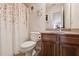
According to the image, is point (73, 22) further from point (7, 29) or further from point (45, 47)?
point (7, 29)

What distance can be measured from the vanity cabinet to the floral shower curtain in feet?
0.84

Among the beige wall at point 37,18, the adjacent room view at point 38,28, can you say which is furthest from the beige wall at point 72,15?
the beige wall at point 37,18

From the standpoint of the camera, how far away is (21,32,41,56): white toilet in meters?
1.52

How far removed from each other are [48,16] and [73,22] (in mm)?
284

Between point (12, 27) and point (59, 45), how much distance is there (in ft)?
1.87

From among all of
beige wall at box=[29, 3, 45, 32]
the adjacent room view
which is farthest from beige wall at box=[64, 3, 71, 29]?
beige wall at box=[29, 3, 45, 32]

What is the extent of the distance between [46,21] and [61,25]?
176 millimetres

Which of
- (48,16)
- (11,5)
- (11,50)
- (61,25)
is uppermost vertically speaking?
(11,5)

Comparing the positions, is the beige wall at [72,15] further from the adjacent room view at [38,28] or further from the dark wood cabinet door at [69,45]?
the dark wood cabinet door at [69,45]

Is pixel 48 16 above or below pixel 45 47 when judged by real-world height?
above

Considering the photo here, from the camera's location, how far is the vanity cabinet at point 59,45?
1.49m

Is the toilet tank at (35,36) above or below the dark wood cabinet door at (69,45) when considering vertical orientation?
above

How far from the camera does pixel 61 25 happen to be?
154 cm

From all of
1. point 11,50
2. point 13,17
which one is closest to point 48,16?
point 13,17
